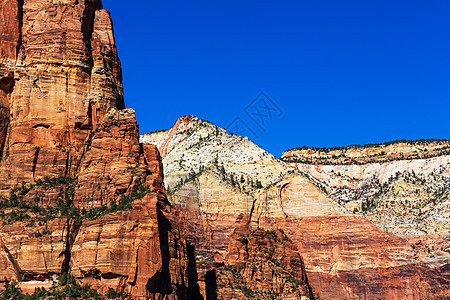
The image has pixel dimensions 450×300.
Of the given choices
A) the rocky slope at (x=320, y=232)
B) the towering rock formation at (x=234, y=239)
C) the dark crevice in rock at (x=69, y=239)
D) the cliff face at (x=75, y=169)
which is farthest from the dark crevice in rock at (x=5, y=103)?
the rocky slope at (x=320, y=232)

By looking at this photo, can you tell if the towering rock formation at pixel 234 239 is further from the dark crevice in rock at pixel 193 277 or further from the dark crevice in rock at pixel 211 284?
the dark crevice in rock at pixel 193 277

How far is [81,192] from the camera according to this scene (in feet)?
369

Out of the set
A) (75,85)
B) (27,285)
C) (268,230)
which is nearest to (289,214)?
(268,230)

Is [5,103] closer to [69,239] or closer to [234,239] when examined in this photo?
[69,239]

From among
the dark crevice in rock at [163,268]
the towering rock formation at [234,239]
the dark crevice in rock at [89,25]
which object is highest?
the dark crevice in rock at [89,25]

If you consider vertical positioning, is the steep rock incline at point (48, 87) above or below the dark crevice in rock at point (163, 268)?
above

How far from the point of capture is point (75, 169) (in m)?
118

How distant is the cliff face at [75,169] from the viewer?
344ft

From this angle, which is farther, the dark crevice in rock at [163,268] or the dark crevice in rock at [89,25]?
the dark crevice in rock at [89,25]

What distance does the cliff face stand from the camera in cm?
10500

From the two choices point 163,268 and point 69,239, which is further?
point 163,268

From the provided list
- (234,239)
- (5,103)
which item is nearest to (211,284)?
(234,239)

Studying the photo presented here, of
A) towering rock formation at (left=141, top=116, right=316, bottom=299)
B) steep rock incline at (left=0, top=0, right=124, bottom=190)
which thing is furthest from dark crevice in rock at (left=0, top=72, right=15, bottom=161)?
towering rock formation at (left=141, top=116, right=316, bottom=299)

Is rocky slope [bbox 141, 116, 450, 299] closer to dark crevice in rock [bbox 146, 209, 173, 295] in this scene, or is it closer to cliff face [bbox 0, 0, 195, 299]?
cliff face [bbox 0, 0, 195, 299]
